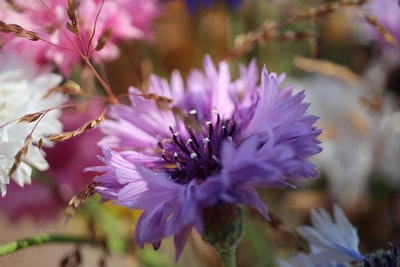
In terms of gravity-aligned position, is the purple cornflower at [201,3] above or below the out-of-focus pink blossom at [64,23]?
below

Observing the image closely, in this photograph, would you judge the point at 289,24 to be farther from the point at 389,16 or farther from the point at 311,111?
the point at 311,111

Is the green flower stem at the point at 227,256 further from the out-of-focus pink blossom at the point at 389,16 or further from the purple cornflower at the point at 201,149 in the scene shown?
the out-of-focus pink blossom at the point at 389,16

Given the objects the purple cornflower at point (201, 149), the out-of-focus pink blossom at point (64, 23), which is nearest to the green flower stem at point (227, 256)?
the purple cornflower at point (201, 149)

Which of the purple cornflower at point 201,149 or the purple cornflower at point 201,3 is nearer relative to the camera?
the purple cornflower at point 201,149

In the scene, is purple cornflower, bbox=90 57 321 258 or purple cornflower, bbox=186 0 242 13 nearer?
purple cornflower, bbox=90 57 321 258

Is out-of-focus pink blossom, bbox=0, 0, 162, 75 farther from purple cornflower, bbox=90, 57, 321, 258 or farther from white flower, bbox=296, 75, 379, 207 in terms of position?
white flower, bbox=296, 75, 379, 207

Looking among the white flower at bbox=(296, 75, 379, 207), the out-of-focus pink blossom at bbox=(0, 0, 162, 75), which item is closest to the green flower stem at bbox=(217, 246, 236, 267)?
the out-of-focus pink blossom at bbox=(0, 0, 162, 75)
